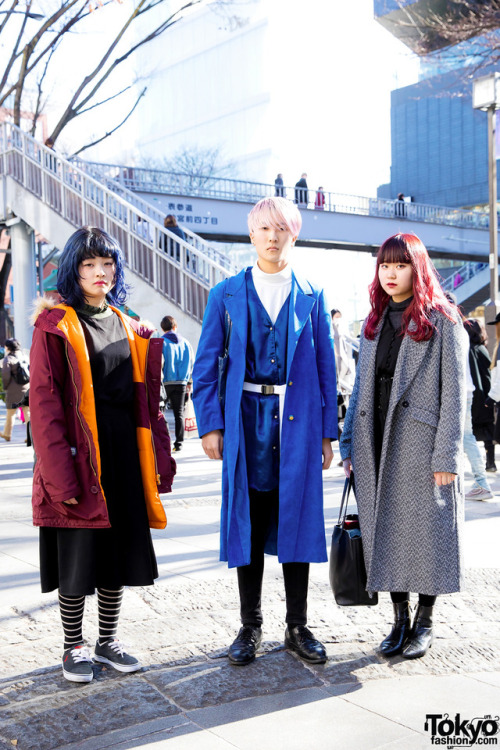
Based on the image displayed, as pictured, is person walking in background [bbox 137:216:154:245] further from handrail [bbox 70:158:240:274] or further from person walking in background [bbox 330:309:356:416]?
person walking in background [bbox 330:309:356:416]

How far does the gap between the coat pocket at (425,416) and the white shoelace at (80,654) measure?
169 cm

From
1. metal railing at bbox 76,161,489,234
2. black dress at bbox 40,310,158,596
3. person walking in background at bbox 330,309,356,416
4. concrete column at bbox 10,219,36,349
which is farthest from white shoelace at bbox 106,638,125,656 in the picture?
metal railing at bbox 76,161,489,234

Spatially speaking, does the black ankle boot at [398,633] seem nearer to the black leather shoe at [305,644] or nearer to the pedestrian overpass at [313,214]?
the black leather shoe at [305,644]

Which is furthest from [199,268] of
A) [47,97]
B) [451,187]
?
[451,187]

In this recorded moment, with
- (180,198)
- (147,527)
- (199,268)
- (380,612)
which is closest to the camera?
(147,527)

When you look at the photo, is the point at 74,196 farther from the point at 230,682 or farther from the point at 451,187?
the point at 451,187

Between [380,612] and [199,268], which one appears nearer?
[380,612]

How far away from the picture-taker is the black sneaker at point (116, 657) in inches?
130

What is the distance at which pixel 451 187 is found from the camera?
57.7 metres

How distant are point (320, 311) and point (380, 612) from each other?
1605 mm

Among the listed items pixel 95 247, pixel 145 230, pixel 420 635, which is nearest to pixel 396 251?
pixel 95 247

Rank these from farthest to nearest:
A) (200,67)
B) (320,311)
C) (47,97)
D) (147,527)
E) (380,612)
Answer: (200,67), (47,97), (380,612), (320,311), (147,527)

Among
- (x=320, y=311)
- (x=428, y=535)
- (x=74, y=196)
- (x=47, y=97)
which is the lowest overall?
(x=428, y=535)

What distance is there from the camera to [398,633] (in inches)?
139
